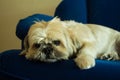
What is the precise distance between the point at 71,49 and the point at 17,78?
0.34 metres

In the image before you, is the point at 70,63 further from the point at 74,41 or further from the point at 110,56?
the point at 110,56

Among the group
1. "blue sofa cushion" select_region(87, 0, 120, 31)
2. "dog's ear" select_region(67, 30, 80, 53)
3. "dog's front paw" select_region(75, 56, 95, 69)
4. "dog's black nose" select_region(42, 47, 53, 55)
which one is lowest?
"dog's front paw" select_region(75, 56, 95, 69)

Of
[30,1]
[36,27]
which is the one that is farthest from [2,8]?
[36,27]

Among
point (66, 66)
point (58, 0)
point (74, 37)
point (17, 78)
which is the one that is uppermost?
point (58, 0)

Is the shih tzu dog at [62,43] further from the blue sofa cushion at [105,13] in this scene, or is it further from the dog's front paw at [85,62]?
the blue sofa cushion at [105,13]

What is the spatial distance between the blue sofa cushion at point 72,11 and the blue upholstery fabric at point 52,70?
0.67 metres

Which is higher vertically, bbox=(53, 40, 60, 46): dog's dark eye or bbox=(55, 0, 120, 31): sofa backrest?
bbox=(55, 0, 120, 31): sofa backrest

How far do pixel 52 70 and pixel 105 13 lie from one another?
36.1 inches

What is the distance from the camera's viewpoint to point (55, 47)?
1410 mm

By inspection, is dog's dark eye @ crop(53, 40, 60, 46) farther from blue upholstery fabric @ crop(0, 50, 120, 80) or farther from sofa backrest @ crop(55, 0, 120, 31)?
sofa backrest @ crop(55, 0, 120, 31)

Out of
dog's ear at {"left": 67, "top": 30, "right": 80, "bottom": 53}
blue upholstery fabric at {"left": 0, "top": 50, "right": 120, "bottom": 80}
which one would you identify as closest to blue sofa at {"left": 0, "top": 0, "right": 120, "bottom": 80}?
blue upholstery fabric at {"left": 0, "top": 50, "right": 120, "bottom": 80}

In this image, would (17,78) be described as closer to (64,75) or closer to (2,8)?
(64,75)

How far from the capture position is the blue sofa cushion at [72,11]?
7.09 ft

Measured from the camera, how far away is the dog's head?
4.61 ft
